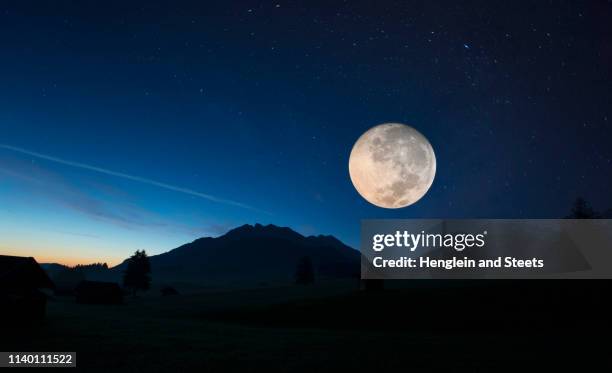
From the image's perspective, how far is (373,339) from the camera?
23.2m

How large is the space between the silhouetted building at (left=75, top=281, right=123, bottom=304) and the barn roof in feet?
127

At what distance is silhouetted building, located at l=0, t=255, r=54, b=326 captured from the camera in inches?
1062

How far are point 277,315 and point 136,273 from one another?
55892mm

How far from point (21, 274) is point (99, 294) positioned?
134ft

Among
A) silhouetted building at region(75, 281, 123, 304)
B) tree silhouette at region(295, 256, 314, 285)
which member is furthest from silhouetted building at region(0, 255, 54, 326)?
tree silhouette at region(295, 256, 314, 285)

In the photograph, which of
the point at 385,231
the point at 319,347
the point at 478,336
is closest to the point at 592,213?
the point at 385,231

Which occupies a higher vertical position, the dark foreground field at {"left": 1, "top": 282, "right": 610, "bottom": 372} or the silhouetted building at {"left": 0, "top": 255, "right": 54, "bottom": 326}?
the silhouetted building at {"left": 0, "top": 255, "right": 54, "bottom": 326}

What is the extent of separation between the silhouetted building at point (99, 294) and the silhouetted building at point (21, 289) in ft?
127

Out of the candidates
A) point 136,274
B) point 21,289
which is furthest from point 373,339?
point 136,274

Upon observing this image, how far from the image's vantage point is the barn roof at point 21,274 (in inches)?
1109

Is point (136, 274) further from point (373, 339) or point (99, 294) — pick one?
point (373, 339)

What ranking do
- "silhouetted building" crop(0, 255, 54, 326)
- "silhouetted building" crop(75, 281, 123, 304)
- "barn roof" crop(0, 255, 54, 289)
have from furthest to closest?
"silhouetted building" crop(75, 281, 123, 304) → "barn roof" crop(0, 255, 54, 289) → "silhouetted building" crop(0, 255, 54, 326)

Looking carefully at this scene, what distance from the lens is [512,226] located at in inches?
3590

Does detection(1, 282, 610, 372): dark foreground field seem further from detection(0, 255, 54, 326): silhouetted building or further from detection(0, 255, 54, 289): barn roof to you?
detection(0, 255, 54, 289): barn roof
